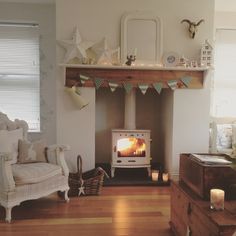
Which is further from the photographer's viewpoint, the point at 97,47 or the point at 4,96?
the point at 4,96

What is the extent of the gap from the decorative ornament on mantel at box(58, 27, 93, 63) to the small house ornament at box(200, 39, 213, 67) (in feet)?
5.06

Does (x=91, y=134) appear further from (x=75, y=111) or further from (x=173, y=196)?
(x=173, y=196)

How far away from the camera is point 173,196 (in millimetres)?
2447

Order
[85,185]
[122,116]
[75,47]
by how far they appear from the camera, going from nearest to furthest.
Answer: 1. [85,185]
2. [75,47]
3. [122,116]

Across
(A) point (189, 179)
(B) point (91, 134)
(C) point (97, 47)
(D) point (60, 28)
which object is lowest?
(A) point (189, 179)

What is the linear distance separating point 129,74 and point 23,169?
1830mm

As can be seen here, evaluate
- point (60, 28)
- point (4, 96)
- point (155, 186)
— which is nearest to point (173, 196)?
point (155, 186)

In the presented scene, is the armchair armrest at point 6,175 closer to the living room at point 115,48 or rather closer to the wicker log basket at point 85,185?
the wicker log basket at point 85,185

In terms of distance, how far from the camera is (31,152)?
3188mm

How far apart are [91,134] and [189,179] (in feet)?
6.04

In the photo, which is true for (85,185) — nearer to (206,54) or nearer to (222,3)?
(206,54)

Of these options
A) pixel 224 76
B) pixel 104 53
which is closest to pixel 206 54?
pixel 224 76

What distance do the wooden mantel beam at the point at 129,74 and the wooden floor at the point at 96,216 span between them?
4.83ft

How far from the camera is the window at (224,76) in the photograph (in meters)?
4.52
